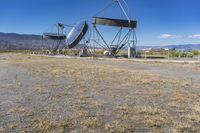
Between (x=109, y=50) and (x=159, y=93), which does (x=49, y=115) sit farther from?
(x=109, y=50)

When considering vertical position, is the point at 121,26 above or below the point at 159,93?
above

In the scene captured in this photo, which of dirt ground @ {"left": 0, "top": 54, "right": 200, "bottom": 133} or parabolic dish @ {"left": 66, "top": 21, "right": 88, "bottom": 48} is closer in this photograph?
dirt ground @ {"left": 0, "top": 54, "right": 200, "bottom": 133}

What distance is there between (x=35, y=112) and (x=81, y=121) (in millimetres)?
1413

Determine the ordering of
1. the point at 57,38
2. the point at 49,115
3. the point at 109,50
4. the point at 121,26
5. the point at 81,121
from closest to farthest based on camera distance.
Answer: the point at 81,121 < the point at 49,115 < the point at 121,26 < the point at 109,50 < the point at 57,38

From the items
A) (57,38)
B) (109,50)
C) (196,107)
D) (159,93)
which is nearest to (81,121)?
(196,107)

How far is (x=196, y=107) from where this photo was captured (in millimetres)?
8062

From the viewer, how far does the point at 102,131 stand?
5.88 meters

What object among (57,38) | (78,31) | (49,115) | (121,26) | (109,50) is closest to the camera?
(49,115)

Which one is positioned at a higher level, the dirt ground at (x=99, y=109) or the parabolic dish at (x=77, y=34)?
the parabolic dish at (x=77, y=34)

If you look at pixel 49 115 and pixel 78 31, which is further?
pixel 78 31

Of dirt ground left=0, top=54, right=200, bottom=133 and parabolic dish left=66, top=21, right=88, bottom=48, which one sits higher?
parabolic dish left=66, top=21, right=88, bottom=48

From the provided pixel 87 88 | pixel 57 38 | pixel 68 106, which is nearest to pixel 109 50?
pixel 57 38

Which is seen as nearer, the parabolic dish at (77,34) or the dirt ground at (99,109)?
the dirt ground at (99,109)

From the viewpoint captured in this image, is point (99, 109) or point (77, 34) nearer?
point (99, 109)
